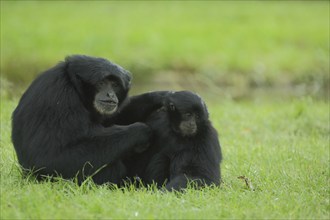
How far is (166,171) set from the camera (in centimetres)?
736

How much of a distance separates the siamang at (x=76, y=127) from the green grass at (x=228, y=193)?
9.9 inches

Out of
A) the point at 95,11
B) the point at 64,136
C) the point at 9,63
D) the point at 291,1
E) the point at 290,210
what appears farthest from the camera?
the point at 291,1

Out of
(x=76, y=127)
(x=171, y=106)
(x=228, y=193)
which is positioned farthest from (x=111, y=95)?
(x=228, y=193)

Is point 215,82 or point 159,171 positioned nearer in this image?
point 159,171

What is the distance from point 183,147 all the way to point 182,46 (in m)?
13.5

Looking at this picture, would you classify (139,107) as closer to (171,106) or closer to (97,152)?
(171,106)

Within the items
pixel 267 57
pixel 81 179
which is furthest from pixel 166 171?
pixel 267 57

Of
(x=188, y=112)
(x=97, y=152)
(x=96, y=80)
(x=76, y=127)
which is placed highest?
(x=96, y=80)

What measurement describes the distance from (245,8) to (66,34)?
976 cm

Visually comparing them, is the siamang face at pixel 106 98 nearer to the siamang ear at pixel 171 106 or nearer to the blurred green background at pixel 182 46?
the siamang ear at pixel 171 106

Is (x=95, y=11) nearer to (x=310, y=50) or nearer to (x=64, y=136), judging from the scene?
(x=310, y=50)

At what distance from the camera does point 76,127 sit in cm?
674

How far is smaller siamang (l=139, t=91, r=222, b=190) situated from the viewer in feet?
23.1

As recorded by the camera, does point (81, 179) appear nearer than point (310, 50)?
Yes
